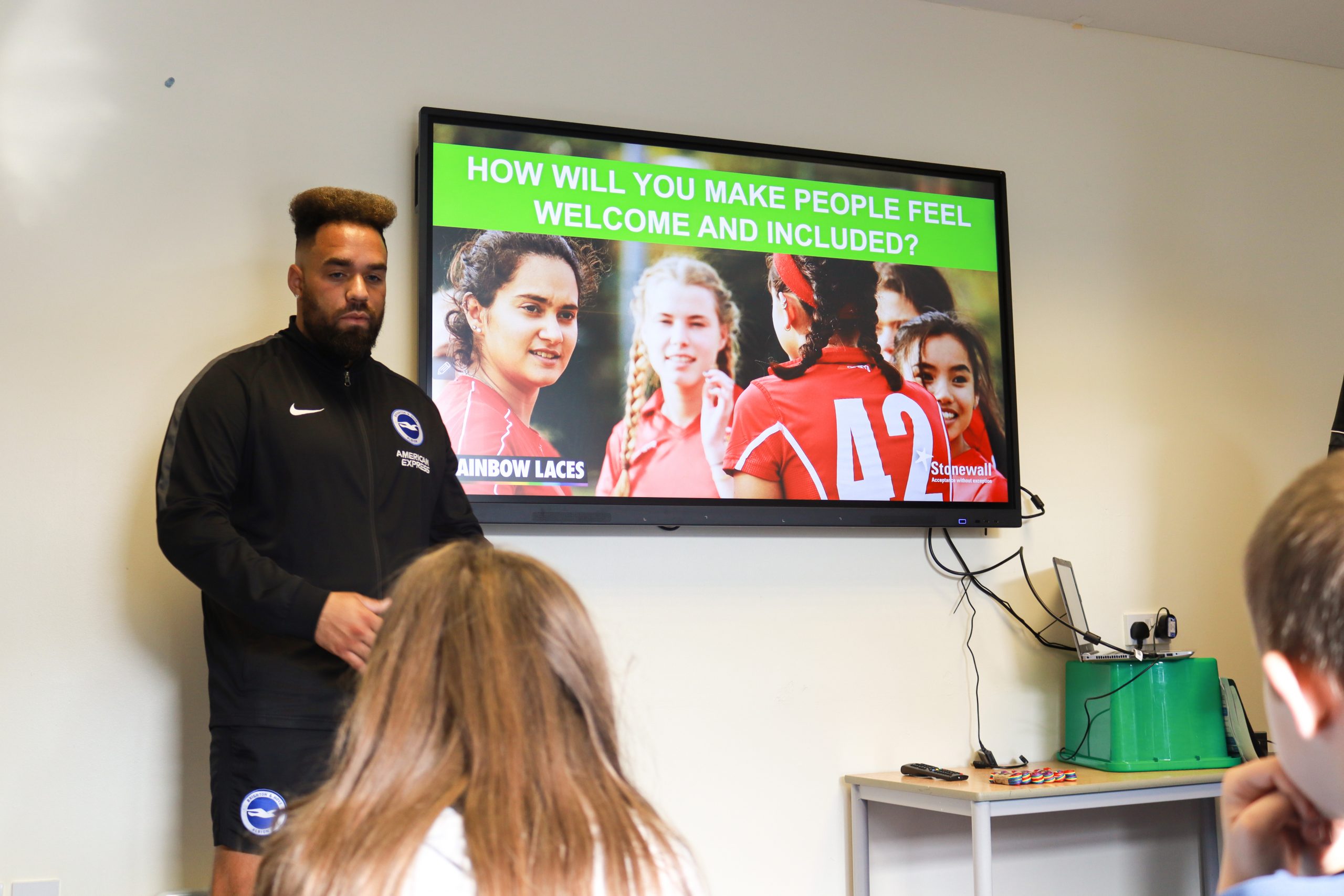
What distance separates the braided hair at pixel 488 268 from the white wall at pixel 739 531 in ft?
0.44

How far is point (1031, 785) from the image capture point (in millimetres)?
2771

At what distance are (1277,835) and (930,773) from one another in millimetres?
2246

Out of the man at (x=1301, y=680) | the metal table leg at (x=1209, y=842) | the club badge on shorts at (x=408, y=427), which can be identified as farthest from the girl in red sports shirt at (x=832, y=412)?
the man at (x=1301, y=680)

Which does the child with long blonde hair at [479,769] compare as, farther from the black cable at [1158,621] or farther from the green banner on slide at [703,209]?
the black cable at [1158,621]

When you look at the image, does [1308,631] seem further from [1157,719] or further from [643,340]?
[1157,719]

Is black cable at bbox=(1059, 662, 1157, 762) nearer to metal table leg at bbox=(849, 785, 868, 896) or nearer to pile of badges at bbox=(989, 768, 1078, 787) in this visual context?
pile of badges at bbox=(989, 768, 1078, 787)

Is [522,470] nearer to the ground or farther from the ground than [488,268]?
nearer to the ground

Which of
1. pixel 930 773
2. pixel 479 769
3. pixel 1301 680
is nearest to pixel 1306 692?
pixel 1301 680

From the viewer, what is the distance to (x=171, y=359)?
2.63m

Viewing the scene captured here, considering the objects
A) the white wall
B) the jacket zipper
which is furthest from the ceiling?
the jacket zipper

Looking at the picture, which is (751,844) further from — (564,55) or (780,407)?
(564,55)

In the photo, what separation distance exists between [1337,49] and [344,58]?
3.30m

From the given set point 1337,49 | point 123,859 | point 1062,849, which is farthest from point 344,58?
point 1337,49

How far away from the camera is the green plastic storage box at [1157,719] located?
3031mm
